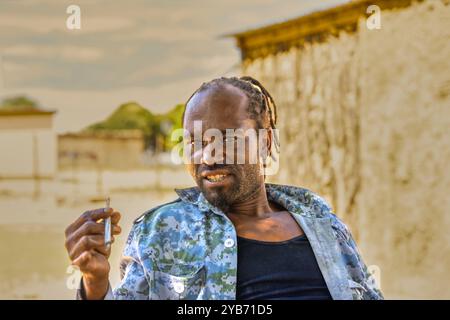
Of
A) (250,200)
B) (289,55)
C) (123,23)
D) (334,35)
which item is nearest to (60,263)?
(289,55)

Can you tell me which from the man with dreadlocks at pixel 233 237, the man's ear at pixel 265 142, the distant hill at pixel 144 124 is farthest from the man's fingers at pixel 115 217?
the distant hill at pixel 144 124

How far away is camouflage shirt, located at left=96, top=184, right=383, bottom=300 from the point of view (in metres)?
1.64

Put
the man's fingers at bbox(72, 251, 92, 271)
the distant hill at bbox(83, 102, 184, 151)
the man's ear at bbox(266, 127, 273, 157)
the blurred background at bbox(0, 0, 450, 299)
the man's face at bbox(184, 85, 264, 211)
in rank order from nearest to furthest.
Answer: the man's fingers at bbox(72, 251, 92, 271) < the man's face at bbox(184, 85, 264, 211) < the man's ear at bbox(266, 127, 273, 157) < the blurred background at bbox(0, 0, 450, 299) < the distant hill at bbox(83, 102, 184, 151)

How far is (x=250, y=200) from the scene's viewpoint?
6.34 feet

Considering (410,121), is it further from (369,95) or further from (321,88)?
(321,88)

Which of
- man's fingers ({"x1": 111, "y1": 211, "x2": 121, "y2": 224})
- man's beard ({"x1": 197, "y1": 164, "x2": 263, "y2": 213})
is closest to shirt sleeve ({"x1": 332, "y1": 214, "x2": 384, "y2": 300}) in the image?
man's beard ({"x1": 197, "y1": 164, "x2": 263, "y2": 213})

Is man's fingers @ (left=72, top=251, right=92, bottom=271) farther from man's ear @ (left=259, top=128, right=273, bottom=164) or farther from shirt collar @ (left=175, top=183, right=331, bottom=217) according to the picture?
man's ear @ (left=259, top=128, right=273, bottom=164)

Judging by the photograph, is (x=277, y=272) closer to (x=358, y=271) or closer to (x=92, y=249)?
(x=358, y=271)

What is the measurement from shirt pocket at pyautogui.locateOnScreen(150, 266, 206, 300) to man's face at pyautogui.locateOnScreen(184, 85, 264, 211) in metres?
0.22

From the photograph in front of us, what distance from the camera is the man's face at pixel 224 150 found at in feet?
5.85

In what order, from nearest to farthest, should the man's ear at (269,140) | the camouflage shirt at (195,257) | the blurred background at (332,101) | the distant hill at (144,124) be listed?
the camouflage shirt at (195,257), the man's ear at (269,140), the blurred background at (332,101), the distant hill at (144,124)

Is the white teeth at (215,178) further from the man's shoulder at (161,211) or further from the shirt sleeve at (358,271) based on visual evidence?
the shirt sleeve at (358,271)

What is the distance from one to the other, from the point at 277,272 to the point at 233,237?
14cm

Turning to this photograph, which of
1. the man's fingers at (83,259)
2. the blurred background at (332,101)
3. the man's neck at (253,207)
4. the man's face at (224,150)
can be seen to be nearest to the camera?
the man's fingers at (83,259)
